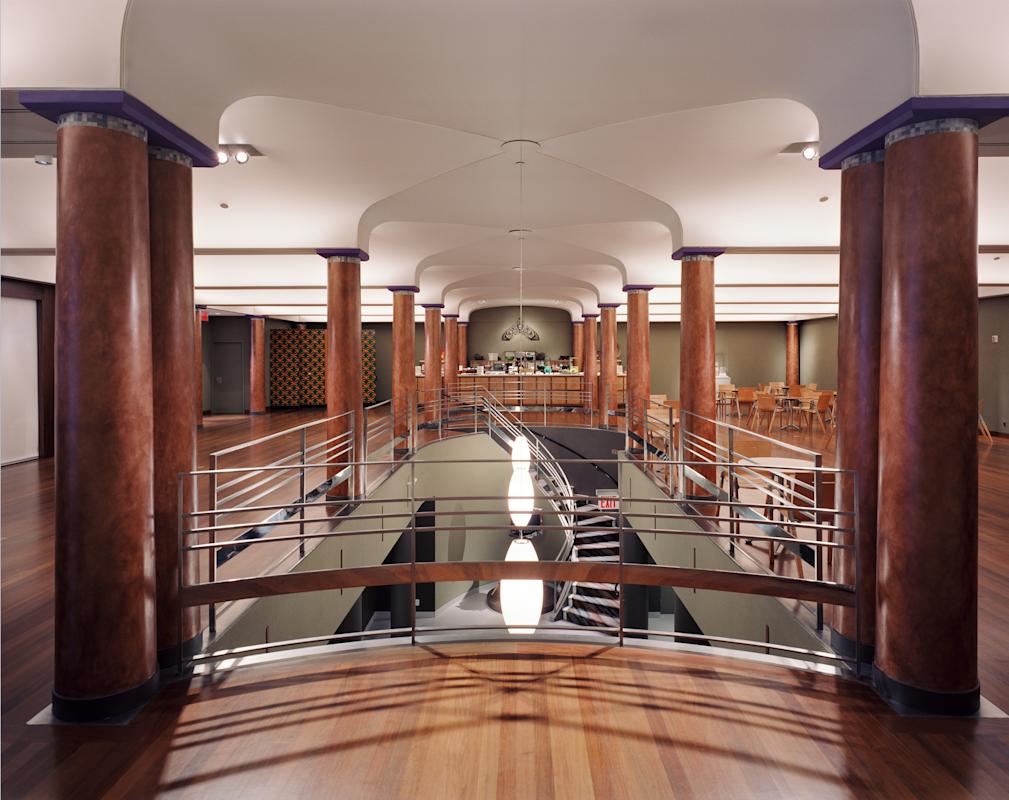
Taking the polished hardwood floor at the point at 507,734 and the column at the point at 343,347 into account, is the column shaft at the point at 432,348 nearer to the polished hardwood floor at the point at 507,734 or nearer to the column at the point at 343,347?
the column at the point at 343,347

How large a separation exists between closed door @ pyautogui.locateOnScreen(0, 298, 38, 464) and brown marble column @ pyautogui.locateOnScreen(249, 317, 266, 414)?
580 centimetres

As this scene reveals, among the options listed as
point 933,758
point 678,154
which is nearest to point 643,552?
point 678,154

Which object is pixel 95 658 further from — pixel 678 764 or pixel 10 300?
pixel 10 300

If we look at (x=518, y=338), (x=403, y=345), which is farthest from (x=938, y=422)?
(x=518, y=338)

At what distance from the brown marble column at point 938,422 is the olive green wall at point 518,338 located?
1511 cm

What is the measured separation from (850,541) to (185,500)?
290 cm

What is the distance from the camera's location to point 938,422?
2.51m

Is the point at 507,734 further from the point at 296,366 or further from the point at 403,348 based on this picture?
the point at 296,366

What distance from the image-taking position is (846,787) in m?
2.01

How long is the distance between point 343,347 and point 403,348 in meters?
3.65

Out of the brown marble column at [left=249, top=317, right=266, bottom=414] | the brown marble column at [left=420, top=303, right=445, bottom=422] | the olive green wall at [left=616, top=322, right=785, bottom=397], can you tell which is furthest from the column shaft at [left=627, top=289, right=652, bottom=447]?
the brown marble column at [left=249, top=317, right=266, bottom=414]

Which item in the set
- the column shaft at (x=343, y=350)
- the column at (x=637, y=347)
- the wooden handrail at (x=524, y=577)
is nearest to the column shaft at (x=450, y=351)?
the column at (x=637, y=347)

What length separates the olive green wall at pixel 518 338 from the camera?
1769cm

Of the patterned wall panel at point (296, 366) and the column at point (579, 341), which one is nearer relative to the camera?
the patterned wall panel at point (296, 366)
